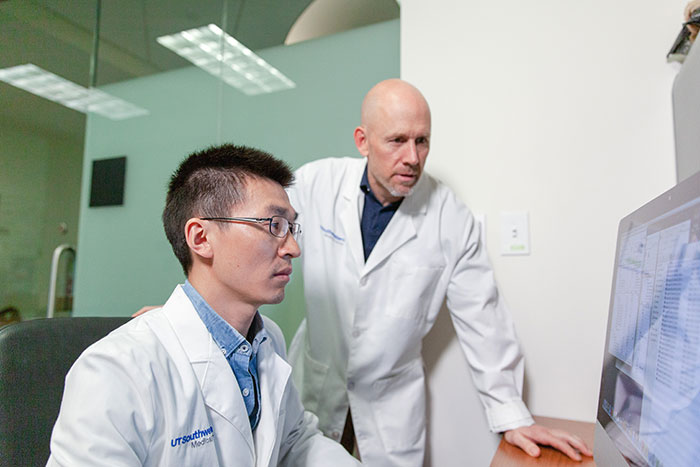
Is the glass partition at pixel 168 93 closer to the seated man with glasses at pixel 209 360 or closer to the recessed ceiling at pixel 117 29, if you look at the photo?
the recessed ceiling at pixel 117 29

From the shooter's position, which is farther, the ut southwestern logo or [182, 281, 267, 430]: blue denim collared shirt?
[182, 281, 267, 430]: blue denim collared shirt

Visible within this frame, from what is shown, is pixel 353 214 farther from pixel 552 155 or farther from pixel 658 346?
pixel 658 346

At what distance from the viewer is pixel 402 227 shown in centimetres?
131

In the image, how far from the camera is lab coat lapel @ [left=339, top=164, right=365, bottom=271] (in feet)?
4.26

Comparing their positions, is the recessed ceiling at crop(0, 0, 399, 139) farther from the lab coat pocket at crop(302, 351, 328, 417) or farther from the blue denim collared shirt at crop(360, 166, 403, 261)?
the lab coat pocket at crop(302, 351, 328, 417)

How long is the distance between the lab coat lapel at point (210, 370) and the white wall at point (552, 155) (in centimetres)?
83

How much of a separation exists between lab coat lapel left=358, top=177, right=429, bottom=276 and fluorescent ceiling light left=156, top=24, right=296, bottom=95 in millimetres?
786

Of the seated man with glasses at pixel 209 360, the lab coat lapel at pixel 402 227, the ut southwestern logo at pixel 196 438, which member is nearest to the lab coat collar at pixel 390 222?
the lab coat lapel at pixel 402 227

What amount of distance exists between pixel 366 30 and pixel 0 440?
1575 mm

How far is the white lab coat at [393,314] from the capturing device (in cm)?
124

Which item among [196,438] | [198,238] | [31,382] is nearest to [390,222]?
[198,238]

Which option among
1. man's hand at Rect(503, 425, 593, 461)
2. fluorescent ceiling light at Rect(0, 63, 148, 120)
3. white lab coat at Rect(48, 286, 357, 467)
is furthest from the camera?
fluorescent ceiling light at Rect(0, 63, 148, 120)

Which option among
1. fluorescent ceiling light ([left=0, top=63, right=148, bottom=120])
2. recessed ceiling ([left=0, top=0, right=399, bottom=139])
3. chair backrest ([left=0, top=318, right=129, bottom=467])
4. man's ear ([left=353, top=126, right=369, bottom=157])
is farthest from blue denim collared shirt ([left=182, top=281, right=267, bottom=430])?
fluorescent ceiling light ([left=0, top=63, right=148, bottom=120])

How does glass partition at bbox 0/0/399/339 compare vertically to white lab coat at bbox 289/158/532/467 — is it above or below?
above
